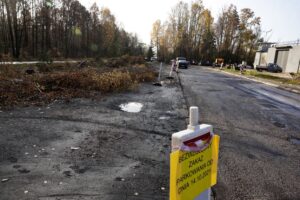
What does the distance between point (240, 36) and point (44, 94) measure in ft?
235

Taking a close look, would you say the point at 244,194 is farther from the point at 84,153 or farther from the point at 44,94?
the point at 44,94

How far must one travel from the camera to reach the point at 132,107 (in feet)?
31.2

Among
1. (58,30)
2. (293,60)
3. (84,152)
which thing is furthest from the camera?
(58,30)

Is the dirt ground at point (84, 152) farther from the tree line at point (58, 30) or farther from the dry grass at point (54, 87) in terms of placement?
the tree line at point (58, 30)

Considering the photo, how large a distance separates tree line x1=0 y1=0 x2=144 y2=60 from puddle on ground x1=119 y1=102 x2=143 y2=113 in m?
28.8

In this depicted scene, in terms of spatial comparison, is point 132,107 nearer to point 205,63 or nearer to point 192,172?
point 192,172

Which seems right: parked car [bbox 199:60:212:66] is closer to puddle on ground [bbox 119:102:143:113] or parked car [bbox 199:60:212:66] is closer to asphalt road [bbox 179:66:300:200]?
asphalt road [bbox 179:66:300:200]

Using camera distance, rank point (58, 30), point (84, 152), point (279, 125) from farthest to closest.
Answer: point (58, 30) < point (279, 125) < point (84, 152)

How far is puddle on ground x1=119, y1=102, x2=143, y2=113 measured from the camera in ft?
29.3

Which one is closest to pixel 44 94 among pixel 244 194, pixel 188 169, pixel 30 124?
pixel 30 124

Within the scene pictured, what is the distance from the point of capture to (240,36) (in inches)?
2879

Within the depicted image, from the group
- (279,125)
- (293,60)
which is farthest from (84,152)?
(293,60)

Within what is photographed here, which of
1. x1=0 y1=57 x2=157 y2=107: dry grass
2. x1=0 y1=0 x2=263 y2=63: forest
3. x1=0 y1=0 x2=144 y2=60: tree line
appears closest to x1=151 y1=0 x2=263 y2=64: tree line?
x1=0 y1=0 x2=263 y2=63: forest

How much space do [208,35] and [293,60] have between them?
3328 centimetres
